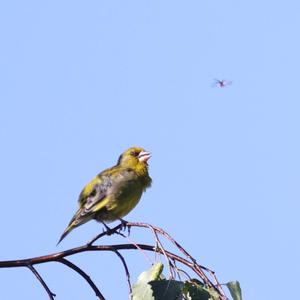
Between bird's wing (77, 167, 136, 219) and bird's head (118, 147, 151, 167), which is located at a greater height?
bird's head (118, 147, 151, 167)

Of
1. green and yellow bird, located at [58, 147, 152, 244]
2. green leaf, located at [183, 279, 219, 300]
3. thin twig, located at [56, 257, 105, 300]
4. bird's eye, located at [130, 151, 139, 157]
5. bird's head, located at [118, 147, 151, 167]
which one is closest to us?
green leaf, located at [183, 279, 219, 300]

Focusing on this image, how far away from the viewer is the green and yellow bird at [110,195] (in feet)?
21.1

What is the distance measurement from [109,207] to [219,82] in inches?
186

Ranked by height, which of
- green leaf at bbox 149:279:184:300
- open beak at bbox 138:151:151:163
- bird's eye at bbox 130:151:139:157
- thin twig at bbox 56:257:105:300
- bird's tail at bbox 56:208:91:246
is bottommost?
green leaf at bbox 149:279:184:300

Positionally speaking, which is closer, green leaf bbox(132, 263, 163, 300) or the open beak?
green leaf bbox(132, 263, 163, 300)

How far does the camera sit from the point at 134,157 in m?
7.49

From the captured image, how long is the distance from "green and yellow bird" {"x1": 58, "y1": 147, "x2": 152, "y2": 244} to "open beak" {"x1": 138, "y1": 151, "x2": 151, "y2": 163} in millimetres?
317

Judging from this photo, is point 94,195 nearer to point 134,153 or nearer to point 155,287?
point 134,153

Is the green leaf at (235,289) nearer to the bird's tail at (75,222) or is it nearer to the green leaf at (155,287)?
the green leaf at (155,287)

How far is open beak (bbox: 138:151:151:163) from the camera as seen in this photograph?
7430 millimetres

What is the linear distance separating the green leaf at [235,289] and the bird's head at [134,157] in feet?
14.5

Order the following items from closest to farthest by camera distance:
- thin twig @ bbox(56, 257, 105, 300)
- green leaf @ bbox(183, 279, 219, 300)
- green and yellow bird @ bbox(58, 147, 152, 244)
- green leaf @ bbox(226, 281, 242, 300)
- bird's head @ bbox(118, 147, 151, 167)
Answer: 1. green leaf @ bbox(183, 279, 219, 300)
2. green leaf @ bbox(226, 281, 242, 300)
3. thin twig @ bbox(56, 257, 105, 300)
4. green and yellow bird @ bbox(58, 147, 152, 244)
5. bird's head @ bbox(118, 147, 151, 167)

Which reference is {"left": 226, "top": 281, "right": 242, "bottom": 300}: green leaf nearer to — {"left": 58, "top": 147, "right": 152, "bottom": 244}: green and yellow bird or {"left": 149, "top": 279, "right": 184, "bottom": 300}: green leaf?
{"left": 149, "top": 279, "right": 184, "bottom": 300}: green leaf

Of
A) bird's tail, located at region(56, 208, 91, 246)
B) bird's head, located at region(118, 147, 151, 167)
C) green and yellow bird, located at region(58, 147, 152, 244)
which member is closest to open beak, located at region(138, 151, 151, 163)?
bird's head, located at region(118, 147, 151, 167)
